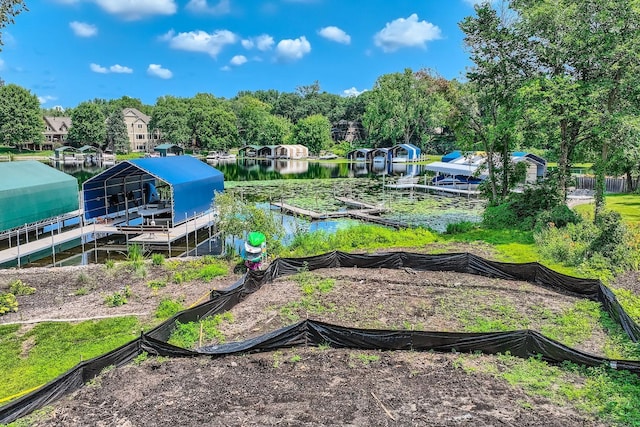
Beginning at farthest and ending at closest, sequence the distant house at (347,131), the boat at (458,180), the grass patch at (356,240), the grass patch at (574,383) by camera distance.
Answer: the distant house at (347,131) < the boat at (458,180) < the grass patch at (356,240) < the grass patch at (574,383)

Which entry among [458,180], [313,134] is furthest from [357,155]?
[458,180]

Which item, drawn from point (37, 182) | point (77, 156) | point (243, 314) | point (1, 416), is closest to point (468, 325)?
point (243, 314)

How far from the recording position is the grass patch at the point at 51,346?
28.2 ft

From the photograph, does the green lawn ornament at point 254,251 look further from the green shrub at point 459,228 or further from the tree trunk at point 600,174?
the tree trunk at point 600,174

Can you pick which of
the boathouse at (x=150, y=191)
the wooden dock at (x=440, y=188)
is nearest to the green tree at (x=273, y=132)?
the wooden dock at (x=440, y=188)

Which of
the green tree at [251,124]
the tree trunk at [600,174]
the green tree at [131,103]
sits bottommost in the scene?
the tree trunk at [600,174]

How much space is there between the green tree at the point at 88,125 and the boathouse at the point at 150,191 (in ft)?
217

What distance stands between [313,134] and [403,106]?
66.6 ft

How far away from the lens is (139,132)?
101m

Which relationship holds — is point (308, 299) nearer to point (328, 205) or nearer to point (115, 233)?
point (115, 233)

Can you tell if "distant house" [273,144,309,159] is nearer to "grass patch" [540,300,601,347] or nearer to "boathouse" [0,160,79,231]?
"boathouse" [0,160,79,231]

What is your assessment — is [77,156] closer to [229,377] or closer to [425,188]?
[425,188]

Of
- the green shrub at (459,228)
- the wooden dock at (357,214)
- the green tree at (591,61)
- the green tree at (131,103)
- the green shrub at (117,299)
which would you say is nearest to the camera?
the green shrub at (117,299)

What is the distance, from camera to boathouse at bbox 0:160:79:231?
2055 cm
